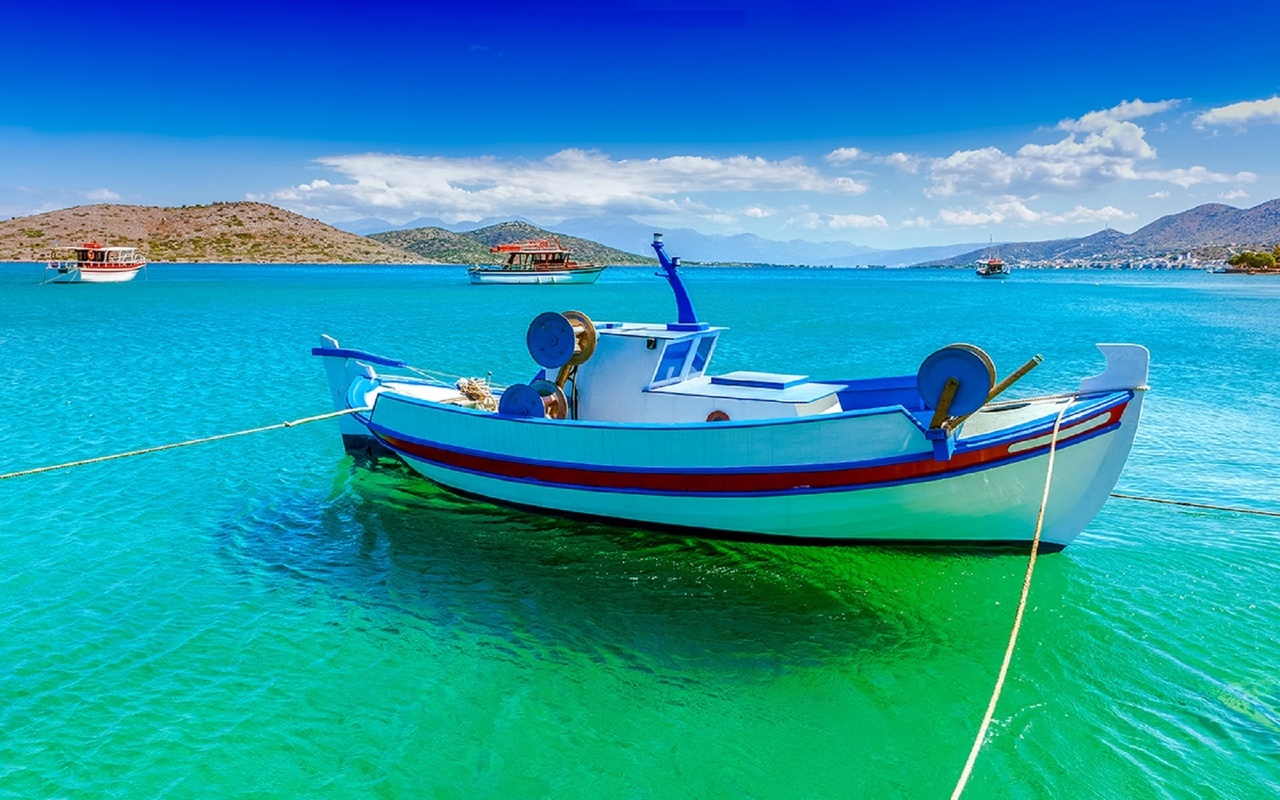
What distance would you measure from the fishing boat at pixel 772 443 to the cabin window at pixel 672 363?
0.09 feet

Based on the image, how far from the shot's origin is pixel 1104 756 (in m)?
6.97

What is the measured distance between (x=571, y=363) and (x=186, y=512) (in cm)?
743

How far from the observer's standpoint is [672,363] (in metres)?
12.8

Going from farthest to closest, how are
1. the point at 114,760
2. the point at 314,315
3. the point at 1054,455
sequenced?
1. the point at 314,315
2. the point at 1054,455
3. the point at 114,760

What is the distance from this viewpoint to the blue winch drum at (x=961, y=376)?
8547 mm

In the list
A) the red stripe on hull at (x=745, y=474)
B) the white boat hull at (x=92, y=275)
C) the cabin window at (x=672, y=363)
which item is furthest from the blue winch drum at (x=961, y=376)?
the white boat hull at (x=92, y=275)

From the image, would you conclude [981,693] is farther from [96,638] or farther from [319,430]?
[319,430]

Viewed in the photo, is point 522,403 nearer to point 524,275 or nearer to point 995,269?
point 524,275

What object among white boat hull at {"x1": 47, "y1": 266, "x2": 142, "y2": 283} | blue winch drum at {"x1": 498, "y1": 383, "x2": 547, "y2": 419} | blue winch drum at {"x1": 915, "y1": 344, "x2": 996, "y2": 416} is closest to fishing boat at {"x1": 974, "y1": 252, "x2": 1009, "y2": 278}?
white boat hull at {"x1": 47, "y1": 266, "x2": 142, "y2": 283}

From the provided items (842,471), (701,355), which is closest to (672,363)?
(701,355)

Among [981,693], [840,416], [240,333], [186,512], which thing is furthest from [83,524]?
[240,333]

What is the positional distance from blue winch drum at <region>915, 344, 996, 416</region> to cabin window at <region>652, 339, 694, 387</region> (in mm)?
4607

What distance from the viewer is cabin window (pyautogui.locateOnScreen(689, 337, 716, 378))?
43.8 ft

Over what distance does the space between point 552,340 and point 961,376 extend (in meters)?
6.43
